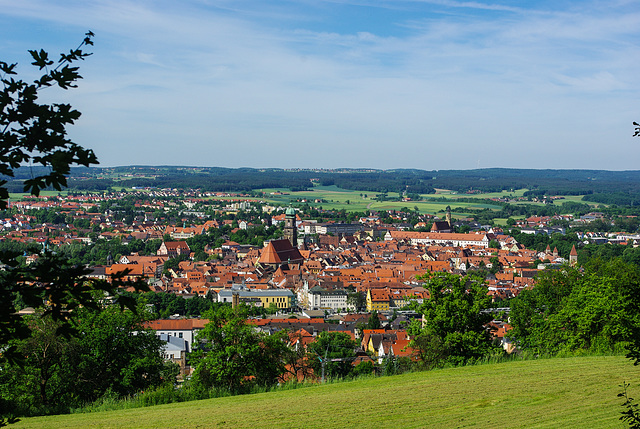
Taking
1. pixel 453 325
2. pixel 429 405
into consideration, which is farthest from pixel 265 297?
pixel 429 405

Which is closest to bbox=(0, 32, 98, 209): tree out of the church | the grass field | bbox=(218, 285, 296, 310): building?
the grass field

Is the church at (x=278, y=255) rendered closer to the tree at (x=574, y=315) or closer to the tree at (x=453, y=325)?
the tree at (x=574, y=315)

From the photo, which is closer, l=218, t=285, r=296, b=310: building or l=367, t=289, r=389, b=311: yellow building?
l=218, t=285, r=296, b=310: building

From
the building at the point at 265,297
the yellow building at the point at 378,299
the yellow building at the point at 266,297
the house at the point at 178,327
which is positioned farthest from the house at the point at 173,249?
the house at the point at 178,327

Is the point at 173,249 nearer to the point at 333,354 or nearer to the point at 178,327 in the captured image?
the point at 178,327

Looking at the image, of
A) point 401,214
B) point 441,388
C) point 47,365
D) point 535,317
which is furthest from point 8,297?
point 401,214

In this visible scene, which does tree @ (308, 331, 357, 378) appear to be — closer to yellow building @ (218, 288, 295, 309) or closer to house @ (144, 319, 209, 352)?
house @ (144, 319, 209, 352)
